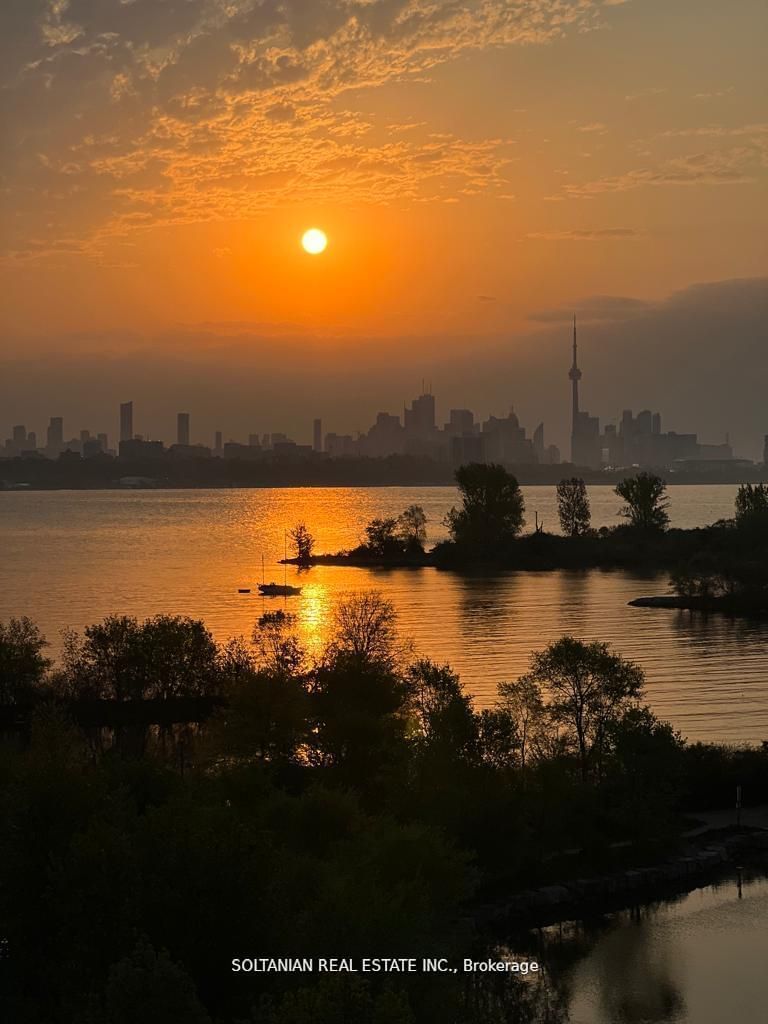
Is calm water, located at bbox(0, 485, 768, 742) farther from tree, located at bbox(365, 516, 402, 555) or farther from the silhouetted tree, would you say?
the silhouetted tree

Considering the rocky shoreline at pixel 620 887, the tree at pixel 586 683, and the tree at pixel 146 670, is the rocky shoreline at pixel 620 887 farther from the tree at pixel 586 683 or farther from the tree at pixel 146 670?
the tree at pixel 146 670

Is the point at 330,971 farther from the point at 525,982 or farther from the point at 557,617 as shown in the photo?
the point at 557,617

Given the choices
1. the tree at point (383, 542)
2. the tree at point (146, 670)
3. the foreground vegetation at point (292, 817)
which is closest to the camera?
the foreground vegetation at point (292, 817)

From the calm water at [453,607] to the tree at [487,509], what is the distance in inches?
284

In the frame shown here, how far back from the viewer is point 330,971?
43.8 ft

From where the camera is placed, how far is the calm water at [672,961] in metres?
18.4

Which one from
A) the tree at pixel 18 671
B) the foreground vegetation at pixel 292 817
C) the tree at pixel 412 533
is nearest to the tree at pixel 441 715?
the foreground vegetation at pixel 292 817

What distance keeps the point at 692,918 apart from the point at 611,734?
4457mm

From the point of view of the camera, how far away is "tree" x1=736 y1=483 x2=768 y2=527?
8052 cm

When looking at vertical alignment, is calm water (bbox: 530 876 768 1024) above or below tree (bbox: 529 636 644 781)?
below

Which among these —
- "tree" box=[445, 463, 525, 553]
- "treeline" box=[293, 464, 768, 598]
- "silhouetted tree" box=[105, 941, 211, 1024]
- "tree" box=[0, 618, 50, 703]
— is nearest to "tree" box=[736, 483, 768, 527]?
"treeline" box=[293, 464, 768, 598]

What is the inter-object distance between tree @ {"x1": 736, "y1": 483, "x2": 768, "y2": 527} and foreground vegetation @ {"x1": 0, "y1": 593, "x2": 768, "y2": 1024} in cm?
5167

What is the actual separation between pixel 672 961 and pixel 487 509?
2878 inches

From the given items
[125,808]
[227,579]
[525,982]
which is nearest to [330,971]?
[125,808]
